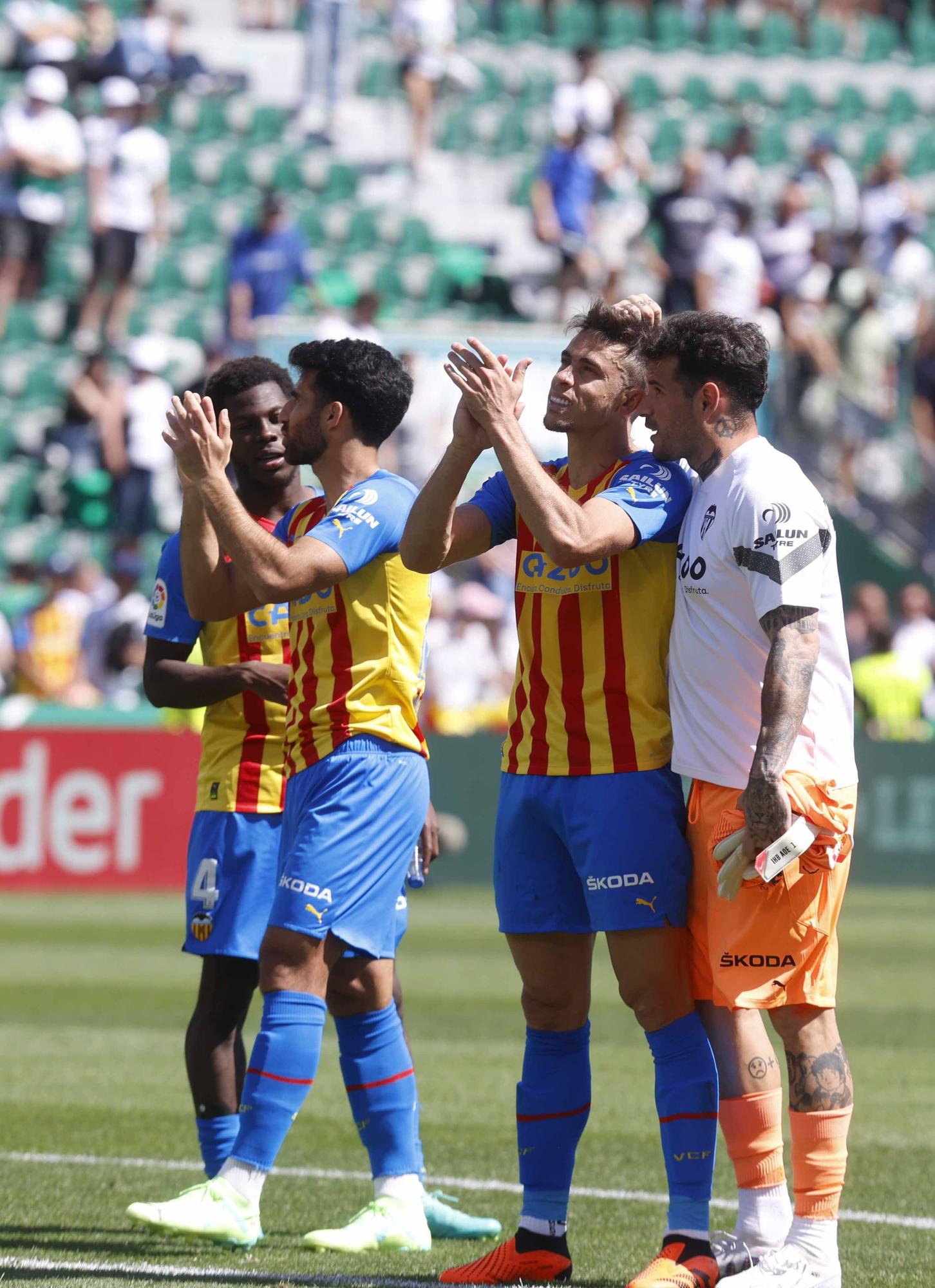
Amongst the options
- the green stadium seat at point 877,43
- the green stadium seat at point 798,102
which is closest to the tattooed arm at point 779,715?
the green stadium seat at point 798,102

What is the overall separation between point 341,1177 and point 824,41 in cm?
2462

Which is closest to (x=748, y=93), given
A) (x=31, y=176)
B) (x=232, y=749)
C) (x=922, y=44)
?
(x=922, y=44)

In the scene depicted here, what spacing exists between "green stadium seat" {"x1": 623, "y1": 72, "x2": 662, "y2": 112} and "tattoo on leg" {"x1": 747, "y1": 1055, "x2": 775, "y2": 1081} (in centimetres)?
2306

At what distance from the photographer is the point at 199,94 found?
23.6 m

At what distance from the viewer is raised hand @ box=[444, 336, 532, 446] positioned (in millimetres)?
4875

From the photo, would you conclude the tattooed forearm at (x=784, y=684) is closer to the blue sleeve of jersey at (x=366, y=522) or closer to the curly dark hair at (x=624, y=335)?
the curly dark hair at (x=624, y=335)

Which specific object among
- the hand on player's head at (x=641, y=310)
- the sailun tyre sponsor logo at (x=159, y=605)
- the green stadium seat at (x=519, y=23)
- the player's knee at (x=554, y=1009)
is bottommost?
the player's knee at (x=554, y=1009)

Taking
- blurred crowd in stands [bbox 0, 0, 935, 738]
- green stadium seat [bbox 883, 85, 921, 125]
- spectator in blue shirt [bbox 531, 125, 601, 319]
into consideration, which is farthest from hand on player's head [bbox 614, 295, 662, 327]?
green stadium seat [bbox 883, 85, 921, 125]

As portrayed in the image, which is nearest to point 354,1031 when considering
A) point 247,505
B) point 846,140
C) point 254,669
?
Answer: point 254,669

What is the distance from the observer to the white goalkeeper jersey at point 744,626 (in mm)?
4742

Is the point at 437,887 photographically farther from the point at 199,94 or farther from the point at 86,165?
the point at 199,94

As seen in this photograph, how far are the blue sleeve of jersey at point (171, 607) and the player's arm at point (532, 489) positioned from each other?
Result: 4.54ft

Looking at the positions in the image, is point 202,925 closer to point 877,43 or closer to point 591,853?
point 591,853

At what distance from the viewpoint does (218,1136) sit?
5.89m
